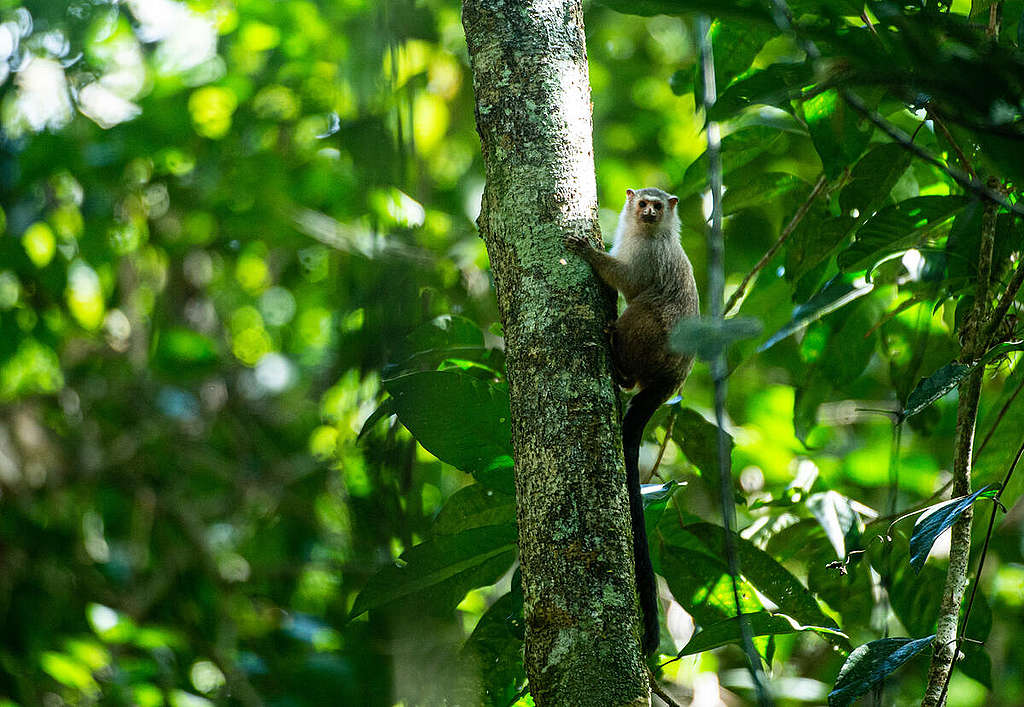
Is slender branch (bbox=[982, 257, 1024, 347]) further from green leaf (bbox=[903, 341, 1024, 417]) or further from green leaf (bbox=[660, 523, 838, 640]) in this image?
green leaf (bbox=[660, 523, 838, 640])

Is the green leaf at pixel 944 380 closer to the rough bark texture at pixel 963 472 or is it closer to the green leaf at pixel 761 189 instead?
the rough bark texture at pixel 963 472

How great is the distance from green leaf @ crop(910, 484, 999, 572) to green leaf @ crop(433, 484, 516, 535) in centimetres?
94

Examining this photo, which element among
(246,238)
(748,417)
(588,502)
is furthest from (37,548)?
(588,502)

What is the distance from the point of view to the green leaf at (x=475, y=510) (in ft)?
7.45

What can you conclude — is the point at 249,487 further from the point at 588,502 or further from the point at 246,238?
the point at 588,502

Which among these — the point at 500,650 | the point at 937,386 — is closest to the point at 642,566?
the point at 500,650


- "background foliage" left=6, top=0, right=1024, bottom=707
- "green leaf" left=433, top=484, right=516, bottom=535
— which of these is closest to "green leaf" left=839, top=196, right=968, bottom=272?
"background foliage" left=6, top=0, right=1024, bottom=707

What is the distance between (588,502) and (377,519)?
0.52 meters

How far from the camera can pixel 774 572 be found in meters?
2.32

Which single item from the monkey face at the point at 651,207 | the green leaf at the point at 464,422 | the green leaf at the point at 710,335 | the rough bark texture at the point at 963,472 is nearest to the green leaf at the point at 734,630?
the rough bark texture at the point at 963,472

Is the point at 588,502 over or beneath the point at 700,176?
beneath

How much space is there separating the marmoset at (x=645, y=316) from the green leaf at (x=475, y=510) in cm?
33

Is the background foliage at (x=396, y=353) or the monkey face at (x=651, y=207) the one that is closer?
the background foliage at (x=396, y=353)

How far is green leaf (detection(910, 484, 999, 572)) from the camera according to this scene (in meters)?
1.62
